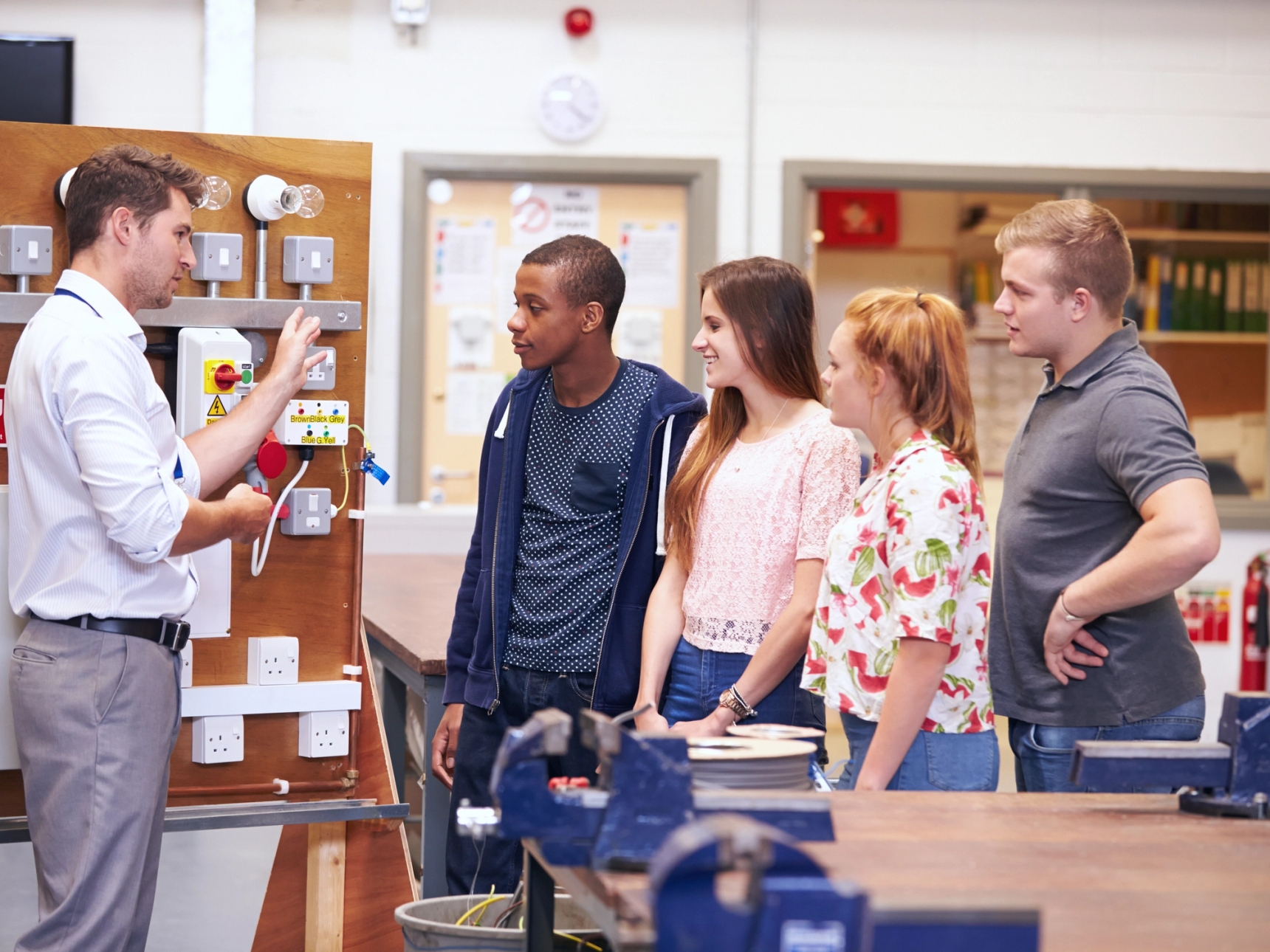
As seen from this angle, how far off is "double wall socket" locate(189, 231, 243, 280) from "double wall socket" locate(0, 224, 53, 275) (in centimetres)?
26

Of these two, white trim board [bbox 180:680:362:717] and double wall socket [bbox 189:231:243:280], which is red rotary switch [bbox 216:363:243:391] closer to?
double wall socket [bbox 189:231:243:280]

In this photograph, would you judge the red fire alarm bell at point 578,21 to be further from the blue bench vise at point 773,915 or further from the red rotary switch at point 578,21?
the blue bench vise at point 773,915

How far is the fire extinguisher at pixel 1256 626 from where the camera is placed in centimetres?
508

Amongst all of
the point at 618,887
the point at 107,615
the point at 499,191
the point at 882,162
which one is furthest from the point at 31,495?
the point at 882,162

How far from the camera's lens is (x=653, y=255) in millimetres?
5172

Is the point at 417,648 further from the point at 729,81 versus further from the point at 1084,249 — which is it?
the point at 729,81

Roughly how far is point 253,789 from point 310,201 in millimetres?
1194

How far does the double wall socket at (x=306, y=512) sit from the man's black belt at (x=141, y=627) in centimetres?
49

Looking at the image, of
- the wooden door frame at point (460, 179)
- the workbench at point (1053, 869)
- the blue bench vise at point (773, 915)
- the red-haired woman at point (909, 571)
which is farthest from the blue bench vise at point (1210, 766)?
the wooden door frame at point (460, 179)

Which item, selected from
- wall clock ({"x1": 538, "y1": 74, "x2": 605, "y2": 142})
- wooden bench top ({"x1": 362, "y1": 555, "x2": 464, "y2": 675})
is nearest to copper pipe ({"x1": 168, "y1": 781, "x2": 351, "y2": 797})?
wooden bench top ({"x1": 362, "y1": 555, "x2": 464, "y2": 675})

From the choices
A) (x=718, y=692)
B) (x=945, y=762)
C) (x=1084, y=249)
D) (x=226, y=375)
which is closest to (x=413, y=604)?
(x=226, y=375)

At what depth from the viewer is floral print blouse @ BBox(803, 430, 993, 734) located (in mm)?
1735

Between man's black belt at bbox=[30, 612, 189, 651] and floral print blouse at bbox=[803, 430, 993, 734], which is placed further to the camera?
man's black belt at bbox=[30, 612, 189, 651]

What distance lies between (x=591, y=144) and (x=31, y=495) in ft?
11.1
